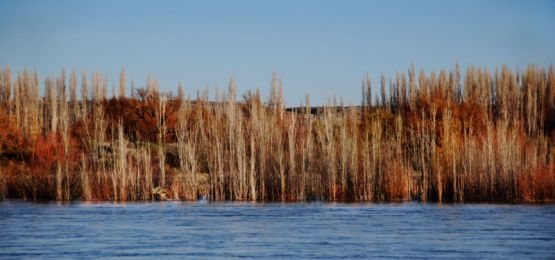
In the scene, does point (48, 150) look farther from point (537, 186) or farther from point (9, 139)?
point (537, 186)

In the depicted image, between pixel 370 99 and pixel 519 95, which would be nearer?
pixel 519 95

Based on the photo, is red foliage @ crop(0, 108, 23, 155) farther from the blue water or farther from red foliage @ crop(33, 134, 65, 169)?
the blue water

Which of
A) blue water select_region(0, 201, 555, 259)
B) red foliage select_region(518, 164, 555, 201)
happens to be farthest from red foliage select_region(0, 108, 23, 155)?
red foliage select_region(518, 164, 555, 201)

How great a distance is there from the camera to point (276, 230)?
19.4 meters

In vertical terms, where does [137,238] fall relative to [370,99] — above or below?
below

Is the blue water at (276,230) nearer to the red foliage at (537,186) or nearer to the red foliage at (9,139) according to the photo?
the red foliage at (537,186)

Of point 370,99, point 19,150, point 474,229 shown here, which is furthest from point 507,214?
point 370,99

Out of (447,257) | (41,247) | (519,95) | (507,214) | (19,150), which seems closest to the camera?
(447,257)

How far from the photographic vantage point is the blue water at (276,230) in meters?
15.8

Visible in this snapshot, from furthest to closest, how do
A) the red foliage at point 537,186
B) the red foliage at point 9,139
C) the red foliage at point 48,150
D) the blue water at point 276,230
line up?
the red foliage at point 9,139, the red foliage at point 48,150, the red foliage at point 537,186, the blue water at point 276,230

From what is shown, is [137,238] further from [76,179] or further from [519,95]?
[519,95]

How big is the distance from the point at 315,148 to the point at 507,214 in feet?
23.7

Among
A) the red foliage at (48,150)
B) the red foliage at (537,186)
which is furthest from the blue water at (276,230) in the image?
the red foliage at (48,150)

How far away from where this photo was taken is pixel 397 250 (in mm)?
15820
